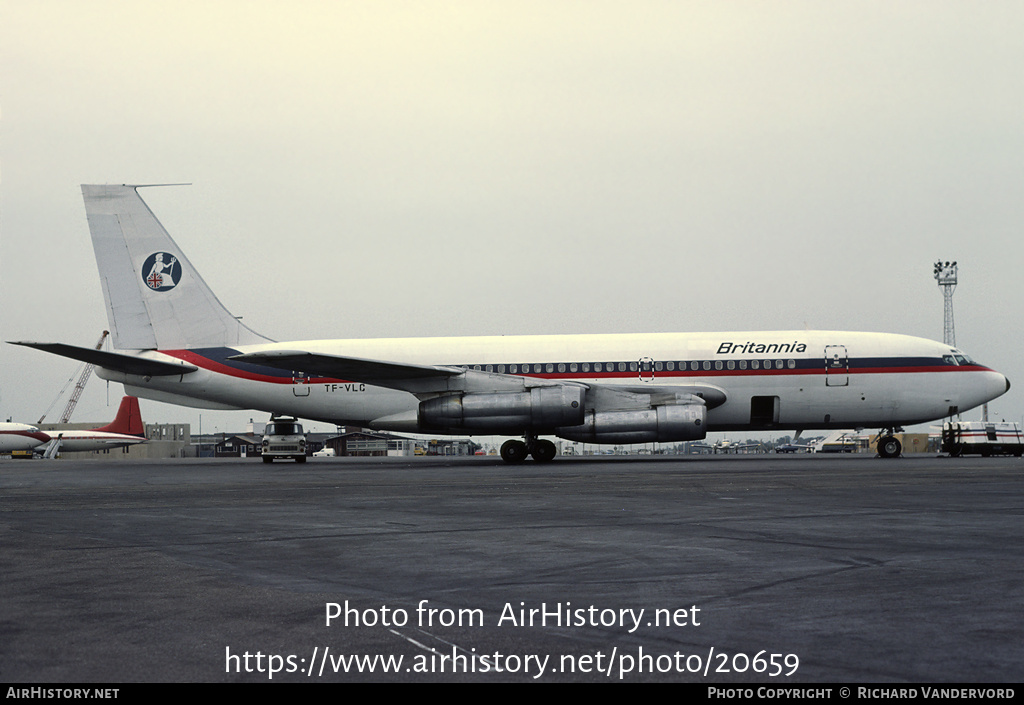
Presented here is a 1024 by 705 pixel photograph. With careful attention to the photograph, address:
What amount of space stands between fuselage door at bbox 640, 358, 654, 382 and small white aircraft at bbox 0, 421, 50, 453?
57.3 meters

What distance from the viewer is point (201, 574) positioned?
277 inches

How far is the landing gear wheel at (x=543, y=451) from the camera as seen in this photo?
105 ft

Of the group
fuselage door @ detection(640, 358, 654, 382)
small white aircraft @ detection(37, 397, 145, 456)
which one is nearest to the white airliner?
fuselage door @ detection(640, 358, 654, 382)

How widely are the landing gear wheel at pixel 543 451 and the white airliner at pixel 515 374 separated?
0.06m

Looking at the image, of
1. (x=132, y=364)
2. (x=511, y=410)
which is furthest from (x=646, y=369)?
(x=132, y=364)

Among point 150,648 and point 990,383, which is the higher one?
point 990,383

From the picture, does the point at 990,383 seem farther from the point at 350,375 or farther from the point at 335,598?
the point at 335,598

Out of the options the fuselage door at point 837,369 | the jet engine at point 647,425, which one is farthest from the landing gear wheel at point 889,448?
the jet engine at point 647,425

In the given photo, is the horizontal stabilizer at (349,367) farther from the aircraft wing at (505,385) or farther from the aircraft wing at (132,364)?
the aircraft wing at (132,364)

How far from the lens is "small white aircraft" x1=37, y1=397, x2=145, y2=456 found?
75.1m

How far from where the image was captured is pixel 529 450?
31.9m

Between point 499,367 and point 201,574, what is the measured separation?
976 inches
